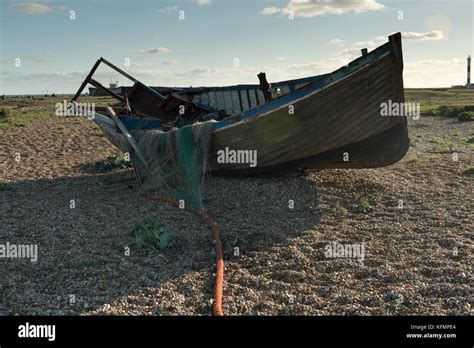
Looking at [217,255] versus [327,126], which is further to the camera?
[327,126]

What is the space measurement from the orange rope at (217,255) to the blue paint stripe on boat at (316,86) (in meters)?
1.73

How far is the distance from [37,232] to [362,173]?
691cm

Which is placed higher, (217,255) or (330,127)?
(330,127)

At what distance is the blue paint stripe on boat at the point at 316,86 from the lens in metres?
8.35

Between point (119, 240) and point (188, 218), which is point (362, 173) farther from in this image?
point (119, 240)

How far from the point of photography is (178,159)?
925cm

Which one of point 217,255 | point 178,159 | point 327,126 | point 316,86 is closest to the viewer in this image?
point 217,255

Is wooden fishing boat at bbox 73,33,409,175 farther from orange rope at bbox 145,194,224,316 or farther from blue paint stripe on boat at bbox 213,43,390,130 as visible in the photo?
orange rope at bbox 145,194,224,316

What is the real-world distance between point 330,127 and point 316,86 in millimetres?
845

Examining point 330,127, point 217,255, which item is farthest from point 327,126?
point 217,255

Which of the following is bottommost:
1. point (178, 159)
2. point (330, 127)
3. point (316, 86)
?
point (178, 159)

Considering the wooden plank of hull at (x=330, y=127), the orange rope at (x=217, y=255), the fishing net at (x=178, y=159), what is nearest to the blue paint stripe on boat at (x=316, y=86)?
the wooden plank of hull at (x=330, y=127)

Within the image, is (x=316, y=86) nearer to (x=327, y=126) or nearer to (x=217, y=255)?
(x=327, y=126)

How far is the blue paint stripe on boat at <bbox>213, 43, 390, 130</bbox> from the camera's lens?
8.35 meters
